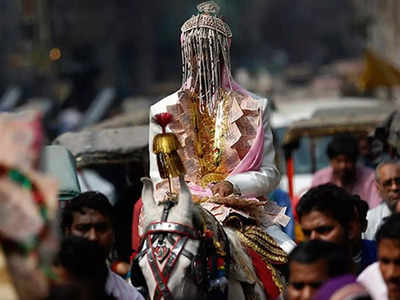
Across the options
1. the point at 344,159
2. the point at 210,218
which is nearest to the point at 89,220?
the point at 210,218

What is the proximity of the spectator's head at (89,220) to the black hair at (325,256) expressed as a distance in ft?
6.35

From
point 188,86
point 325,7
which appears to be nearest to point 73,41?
point 325,7

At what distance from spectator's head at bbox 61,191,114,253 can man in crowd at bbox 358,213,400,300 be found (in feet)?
6.49

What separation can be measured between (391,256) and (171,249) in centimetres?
125

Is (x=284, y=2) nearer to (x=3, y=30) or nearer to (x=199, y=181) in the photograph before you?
(x=3, y=30)

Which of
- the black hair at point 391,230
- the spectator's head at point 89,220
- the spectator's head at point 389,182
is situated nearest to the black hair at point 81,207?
the spectator's head at point 89,220

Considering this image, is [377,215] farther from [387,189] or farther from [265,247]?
[265,247]

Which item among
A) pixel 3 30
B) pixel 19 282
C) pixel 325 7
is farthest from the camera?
pixel 325 7

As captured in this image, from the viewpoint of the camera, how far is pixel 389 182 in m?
9.55

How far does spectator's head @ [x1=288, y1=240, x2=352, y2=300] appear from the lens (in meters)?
5.37

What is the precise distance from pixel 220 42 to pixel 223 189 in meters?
1.15

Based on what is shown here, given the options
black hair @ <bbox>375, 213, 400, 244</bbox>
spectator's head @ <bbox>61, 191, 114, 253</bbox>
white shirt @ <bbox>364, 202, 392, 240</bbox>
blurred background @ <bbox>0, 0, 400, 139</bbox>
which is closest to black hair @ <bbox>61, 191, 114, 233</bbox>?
spectator's head @ <bbox>61, 191, 114, 253</bbox>

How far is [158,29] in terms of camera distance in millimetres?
67562

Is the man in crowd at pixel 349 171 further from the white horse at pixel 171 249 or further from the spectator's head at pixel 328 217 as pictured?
the white horse at pixel 171 249
